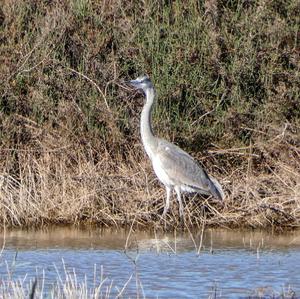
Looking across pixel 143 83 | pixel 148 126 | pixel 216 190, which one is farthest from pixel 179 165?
pixel 143 83

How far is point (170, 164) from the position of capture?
12.0 meters

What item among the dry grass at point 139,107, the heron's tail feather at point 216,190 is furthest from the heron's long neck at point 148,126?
the heron's tail feather at point 216,190

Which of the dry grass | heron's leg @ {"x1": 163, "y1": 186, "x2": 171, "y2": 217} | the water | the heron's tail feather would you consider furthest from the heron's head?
the water

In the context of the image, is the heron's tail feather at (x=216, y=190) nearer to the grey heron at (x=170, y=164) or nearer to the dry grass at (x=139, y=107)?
the grey heron at (x=170, y=164)

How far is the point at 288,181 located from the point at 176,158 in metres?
1.32

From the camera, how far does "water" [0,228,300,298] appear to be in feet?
27.9

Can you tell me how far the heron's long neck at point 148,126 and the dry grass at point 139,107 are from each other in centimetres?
40

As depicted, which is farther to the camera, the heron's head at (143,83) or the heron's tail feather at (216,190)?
the heron's head at (143,83)

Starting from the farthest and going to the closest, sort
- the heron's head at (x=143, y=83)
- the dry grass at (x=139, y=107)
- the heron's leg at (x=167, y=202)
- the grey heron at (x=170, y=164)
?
1. the heron's head at (x=143, y=83)
2. the grey heron at (x=170, y=164)
3. the dry grass at (x=139, y=107)
4. the heron's leg at (x=167, y=202)

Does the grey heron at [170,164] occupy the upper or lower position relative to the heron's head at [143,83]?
lower

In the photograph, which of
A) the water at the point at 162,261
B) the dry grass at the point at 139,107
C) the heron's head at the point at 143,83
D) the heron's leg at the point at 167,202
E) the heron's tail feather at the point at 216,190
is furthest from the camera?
the heron's head at the point at 143,83

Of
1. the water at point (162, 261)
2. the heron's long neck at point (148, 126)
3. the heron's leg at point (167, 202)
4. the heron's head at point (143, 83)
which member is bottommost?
the water at point (162, 261)

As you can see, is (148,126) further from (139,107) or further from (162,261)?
(162,261)

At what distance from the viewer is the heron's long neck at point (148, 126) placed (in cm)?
1202
